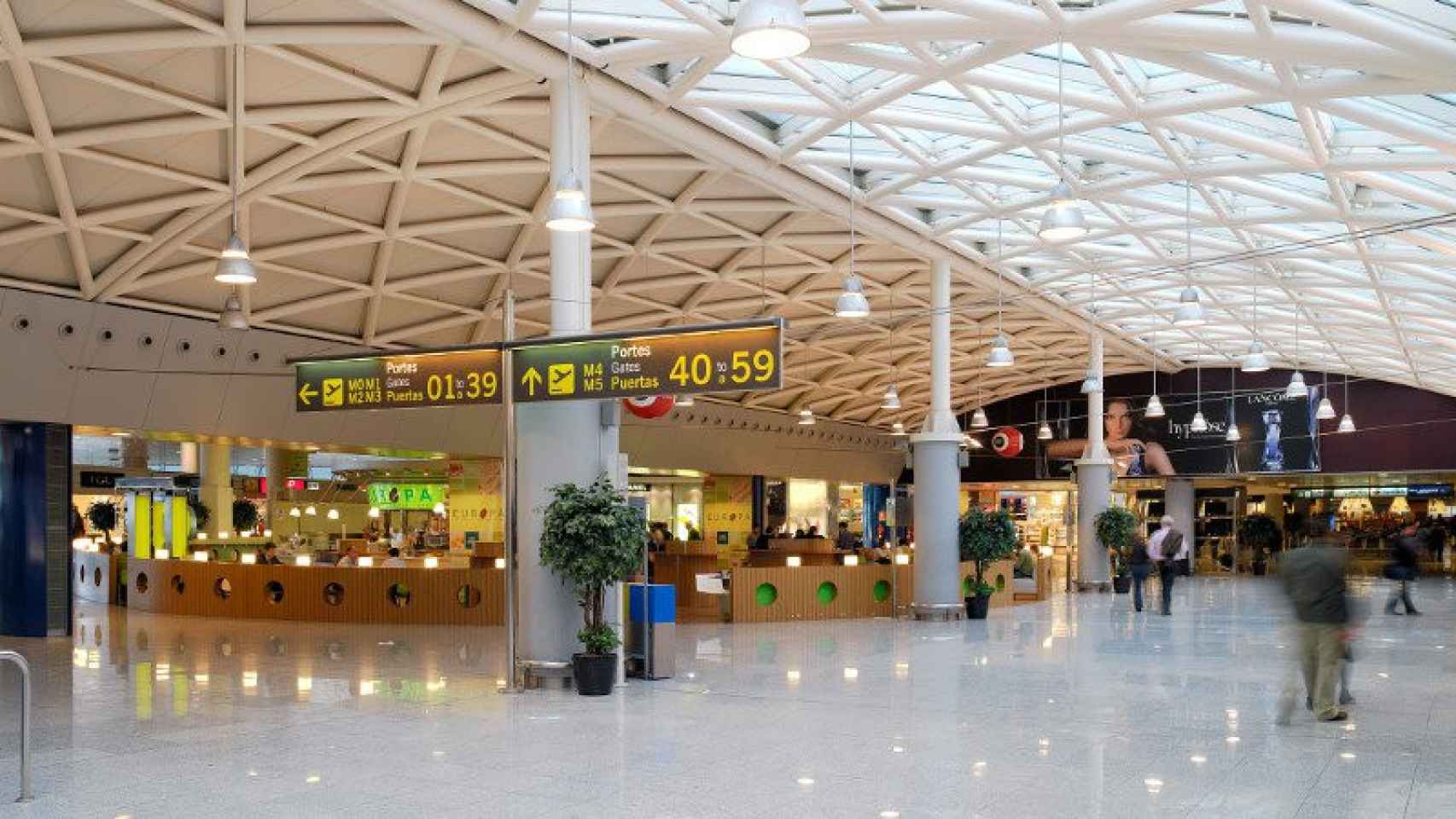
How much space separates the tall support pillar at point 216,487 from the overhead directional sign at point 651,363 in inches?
841

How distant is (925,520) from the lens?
2431 cm

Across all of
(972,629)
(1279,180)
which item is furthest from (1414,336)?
(972,629)

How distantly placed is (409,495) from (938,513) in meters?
26.2

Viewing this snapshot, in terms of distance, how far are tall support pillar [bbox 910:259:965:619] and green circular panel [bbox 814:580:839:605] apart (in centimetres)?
153

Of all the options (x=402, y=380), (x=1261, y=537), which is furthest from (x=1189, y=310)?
(x=1261, y=537)

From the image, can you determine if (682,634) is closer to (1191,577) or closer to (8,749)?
(8,749)

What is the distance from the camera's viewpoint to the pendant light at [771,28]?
22.6 feet

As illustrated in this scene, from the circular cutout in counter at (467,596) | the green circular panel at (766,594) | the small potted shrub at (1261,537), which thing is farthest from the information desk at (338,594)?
the small potted shrub at (1261,537)

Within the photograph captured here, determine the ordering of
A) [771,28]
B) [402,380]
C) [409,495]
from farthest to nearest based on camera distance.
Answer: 1. [409,495]
2. [402,380]
3. [771,28]

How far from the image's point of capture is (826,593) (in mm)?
24953

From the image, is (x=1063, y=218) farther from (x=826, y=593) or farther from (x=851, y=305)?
(x=826, y=593)

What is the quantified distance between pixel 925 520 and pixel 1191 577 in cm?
2106

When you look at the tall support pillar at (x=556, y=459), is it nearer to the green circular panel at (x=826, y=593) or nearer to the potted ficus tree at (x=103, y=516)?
the green circular panel at (x=826, y=593)

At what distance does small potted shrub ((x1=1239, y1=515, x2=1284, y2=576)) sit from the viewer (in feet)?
136
